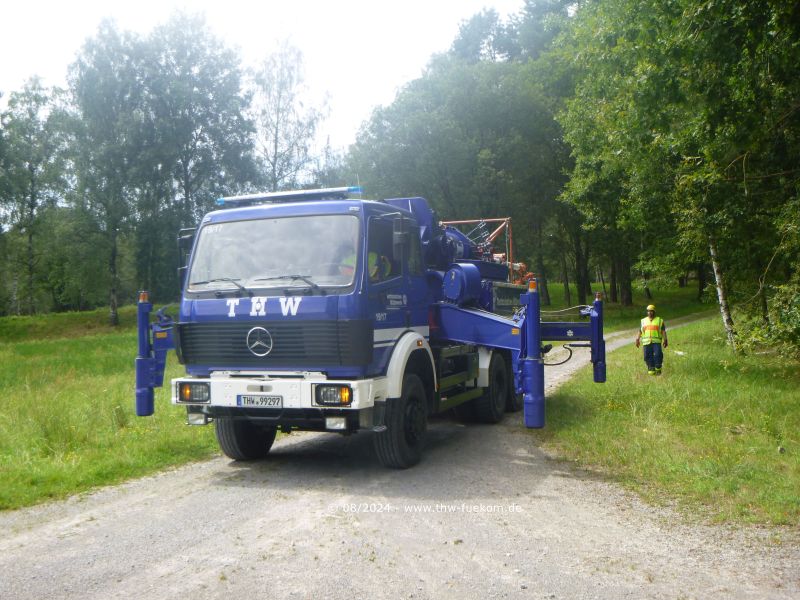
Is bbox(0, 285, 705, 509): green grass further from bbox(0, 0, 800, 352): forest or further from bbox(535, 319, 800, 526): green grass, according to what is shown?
bbox(0, 0, 800, 352): forest

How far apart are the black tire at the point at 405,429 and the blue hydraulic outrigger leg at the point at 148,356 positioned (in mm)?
2969

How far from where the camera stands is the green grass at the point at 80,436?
24.4ft

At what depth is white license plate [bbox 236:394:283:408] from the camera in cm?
720

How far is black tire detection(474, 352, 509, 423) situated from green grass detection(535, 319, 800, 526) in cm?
78

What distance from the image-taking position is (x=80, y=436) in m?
9.28

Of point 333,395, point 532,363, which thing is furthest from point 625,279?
point 333,395

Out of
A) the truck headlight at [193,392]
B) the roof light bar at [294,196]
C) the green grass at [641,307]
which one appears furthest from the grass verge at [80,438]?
the green grass at [641,307]

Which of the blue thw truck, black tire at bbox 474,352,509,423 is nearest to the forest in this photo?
black tire at bbox 474,352,509,423

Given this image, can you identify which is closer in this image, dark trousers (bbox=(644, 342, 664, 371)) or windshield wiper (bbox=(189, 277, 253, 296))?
windshield wiper (bbox=(189, 277, 253, 296))

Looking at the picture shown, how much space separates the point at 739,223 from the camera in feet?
42.8

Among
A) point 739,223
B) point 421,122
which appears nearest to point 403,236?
point 739,223

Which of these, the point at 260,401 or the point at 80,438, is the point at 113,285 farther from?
the point at 260,401

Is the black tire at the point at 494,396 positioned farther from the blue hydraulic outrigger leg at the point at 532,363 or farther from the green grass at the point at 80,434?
the green grass at the point at 80,434

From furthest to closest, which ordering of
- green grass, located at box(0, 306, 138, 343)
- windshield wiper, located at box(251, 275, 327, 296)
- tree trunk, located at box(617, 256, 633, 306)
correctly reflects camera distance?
1. tree trunk, located at box(617, 256, 633, 306)
2. green grass, located at box(0, 306, 138, 343)
3. windshield wiper, located at box(251, 275, 327, 296)
